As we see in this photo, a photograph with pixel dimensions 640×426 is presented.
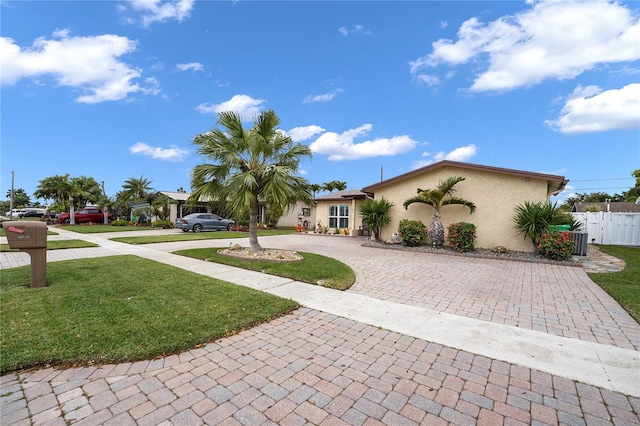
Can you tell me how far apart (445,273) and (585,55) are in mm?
10295

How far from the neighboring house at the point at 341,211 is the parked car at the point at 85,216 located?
2351 centimetres

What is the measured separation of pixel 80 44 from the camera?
8.45m

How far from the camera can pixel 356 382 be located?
8.57 feet

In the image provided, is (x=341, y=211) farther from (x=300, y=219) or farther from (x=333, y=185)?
(x=333, y=185)

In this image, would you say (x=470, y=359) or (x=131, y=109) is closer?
(x=470, y=359)

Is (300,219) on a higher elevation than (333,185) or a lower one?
lower

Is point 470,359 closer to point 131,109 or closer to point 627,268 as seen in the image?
point 627,268

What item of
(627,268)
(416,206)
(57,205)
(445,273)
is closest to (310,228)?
(416,206)

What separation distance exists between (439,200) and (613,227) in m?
11.2

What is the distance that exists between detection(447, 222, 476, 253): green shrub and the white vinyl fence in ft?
26.4

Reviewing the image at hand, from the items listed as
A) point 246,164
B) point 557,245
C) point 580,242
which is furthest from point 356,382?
point 580,242

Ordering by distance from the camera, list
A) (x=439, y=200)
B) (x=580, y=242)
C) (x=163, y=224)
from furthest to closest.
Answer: (x=163, y=224) < (x=439, y=200) < (x=580, y=242)

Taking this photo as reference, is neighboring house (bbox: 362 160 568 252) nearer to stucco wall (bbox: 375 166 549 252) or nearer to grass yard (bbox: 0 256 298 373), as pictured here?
stucco wall (bbox: 375 166 549 252)

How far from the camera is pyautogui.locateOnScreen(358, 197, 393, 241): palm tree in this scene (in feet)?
44.6
